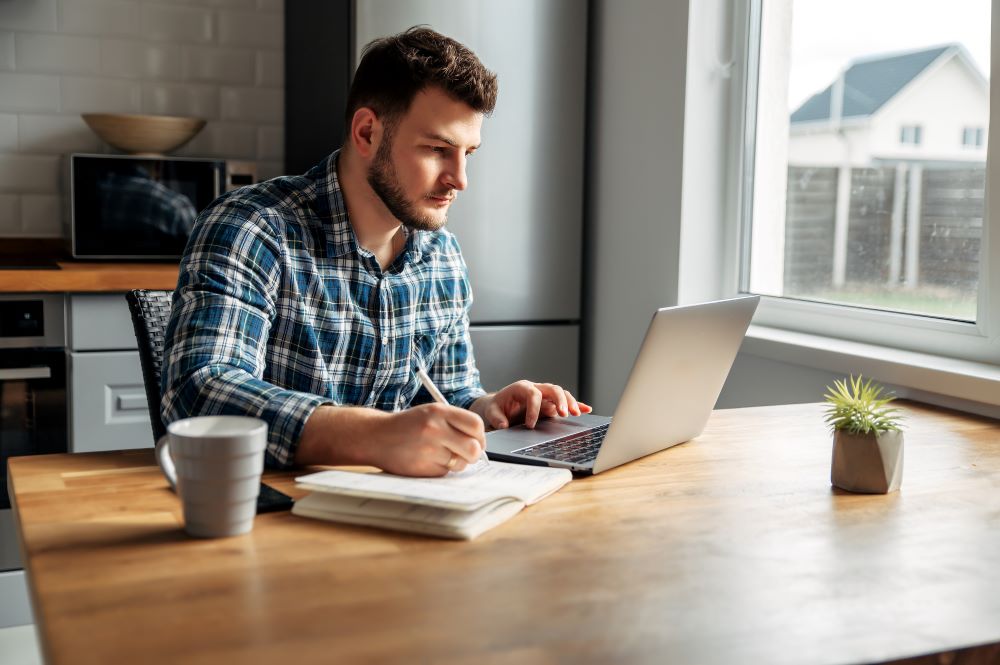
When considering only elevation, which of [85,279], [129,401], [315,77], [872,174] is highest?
[315,77]

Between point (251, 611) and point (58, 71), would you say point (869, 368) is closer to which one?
point (251, 611)

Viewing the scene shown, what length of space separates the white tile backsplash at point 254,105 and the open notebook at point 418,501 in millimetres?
2438

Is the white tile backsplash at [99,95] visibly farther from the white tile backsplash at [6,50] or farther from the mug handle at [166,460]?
the mug handle at [166,460]

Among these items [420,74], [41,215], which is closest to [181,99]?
[41,215]

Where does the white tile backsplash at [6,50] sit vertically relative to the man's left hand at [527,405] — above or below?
above

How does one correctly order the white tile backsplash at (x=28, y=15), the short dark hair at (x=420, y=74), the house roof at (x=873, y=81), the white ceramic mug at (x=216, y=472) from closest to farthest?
the white ceramic mug at (x=216, y=472) < the short dark hair at (x=420, y=74) < the house roof at (x=873, y=81) < the white tile backsplash at (x=28, y=15)

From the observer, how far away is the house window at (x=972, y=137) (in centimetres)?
209

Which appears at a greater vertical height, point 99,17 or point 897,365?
point 99,17

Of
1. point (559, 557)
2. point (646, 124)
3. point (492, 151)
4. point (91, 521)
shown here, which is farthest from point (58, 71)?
point (559, 557)

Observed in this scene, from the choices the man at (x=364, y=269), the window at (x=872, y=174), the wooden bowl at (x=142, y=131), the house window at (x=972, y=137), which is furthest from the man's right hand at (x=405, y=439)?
the wooden bowl at (x=142, y=131)

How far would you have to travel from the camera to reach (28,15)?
311 cm

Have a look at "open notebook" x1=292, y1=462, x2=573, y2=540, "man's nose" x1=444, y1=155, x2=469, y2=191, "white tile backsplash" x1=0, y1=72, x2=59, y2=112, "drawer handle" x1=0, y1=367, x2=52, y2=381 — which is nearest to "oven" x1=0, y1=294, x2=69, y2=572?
"drawer handle" x1=0, y1=367, x2=52, y2=381

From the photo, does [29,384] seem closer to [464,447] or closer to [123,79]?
[123,79]

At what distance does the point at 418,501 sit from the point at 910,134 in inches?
65.1
